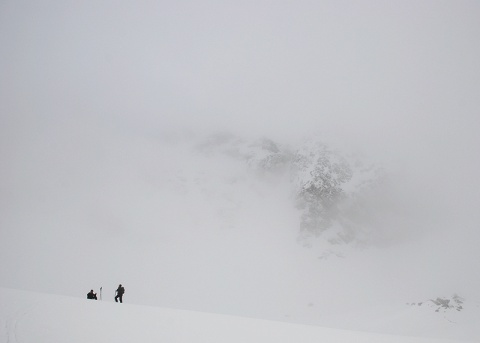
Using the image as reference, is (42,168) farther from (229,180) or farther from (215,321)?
(215,321)

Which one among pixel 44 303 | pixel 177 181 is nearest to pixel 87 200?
pixel 177 181

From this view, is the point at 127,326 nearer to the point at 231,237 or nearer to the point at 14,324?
the point at 14,324

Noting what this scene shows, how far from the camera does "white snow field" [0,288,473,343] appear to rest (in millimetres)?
10617

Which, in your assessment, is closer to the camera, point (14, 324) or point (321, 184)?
point (14, 324)

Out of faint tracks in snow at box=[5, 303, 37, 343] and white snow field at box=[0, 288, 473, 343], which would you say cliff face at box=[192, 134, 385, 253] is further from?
faint tracks in snow at box=[5, 303, 37, 343]

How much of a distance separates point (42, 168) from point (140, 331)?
1940 inches

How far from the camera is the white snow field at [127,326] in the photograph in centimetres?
1062

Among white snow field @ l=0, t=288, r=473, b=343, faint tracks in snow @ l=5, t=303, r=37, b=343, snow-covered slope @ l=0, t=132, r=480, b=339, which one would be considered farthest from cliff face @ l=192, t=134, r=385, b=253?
faint tracks in snow @ l=5, t=303, r=37, b=343

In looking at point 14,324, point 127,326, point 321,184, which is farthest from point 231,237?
point 14,324

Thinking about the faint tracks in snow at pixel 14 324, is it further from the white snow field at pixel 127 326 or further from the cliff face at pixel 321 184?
the cliff face at pixel 321 184

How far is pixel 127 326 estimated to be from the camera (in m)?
12.2

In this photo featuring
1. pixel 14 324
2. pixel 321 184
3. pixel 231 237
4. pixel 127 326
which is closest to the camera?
pixel 14 324

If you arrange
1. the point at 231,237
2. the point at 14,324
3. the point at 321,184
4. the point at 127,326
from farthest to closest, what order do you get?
the point at 321,184 → the point at 231,237 → the point at 127,326 → the point at 14,324

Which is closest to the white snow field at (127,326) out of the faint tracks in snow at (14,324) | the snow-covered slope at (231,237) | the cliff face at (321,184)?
the faint tracks in snow at (14,324)
